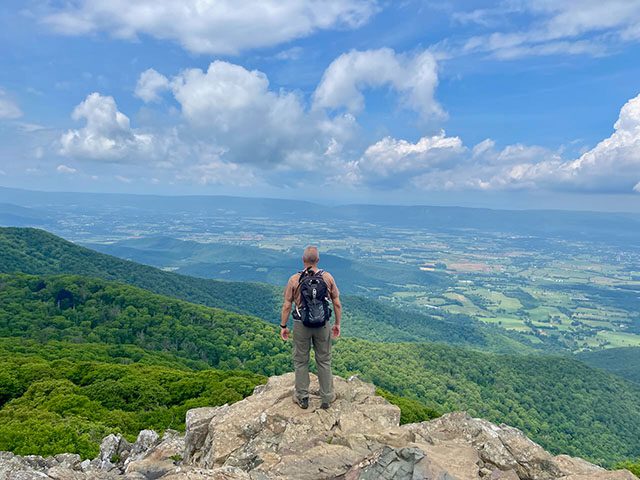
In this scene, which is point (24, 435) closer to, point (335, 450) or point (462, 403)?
point (335, 450)

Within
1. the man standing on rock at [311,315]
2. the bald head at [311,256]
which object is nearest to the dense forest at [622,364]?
the man standing on rock at [311,315]

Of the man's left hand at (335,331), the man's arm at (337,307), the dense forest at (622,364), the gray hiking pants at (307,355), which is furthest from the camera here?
the dense forest at (622,364)

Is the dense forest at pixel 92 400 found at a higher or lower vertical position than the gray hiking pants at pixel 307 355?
lower

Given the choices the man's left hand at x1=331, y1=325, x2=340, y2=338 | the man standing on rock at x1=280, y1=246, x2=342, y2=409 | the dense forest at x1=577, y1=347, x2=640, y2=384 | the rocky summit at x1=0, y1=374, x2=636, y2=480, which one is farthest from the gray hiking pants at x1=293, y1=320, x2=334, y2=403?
the dense forest at x1=577, y1=347, x2=640, y2=384

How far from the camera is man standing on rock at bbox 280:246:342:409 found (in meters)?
13.1

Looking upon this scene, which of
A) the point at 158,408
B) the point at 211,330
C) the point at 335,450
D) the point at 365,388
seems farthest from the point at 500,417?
the point at 335,450

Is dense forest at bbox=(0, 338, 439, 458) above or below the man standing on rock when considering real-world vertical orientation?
below

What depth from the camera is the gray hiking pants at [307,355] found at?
1359cm

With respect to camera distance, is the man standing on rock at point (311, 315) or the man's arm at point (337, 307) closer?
the man standing on rock at point (311, 315)

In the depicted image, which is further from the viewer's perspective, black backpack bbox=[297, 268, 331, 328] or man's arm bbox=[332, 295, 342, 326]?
man's arm bbox=[332, 295, 342, 326]

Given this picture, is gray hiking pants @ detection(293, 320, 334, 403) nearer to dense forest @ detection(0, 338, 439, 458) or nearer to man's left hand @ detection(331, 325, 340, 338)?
man's left hand @ detection(331, 325, 340, 338)

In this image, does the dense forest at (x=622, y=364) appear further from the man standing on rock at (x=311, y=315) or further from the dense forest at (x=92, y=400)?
the man standing on rock at (x=311, y=315)

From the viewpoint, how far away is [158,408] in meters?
35.9

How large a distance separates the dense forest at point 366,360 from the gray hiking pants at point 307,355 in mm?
72002
